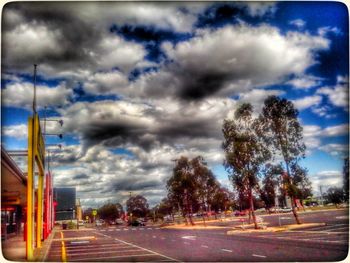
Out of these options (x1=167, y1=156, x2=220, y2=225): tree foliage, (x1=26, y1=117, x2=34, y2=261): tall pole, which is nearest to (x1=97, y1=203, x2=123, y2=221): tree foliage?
(x1=167, y1=156, x2=220, y2=225): tree foliage

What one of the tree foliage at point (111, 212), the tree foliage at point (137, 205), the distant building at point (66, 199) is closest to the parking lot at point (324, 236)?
the distant building at point (66, 199)

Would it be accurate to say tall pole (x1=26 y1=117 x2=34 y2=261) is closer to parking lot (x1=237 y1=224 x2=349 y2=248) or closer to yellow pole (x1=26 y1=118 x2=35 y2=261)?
yellow pole (x1=26 y1=118 x2=35 y2=261)

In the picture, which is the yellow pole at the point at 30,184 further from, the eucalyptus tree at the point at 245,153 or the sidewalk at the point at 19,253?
the eucalyptus tree at the point at 245,153

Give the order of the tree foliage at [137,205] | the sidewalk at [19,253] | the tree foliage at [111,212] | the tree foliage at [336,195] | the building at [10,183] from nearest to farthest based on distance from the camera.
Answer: the sidewalk at [19,253] → the building at [10,183] → the tree foliage at [336,195] → the tree foliage at [137,205] → the tree foliage at [111,212]

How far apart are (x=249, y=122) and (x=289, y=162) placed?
478cm

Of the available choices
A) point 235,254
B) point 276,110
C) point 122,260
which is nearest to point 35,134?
point 122,260

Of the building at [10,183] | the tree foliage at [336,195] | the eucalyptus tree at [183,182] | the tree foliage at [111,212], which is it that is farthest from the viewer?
the tree foliage at [111,212]

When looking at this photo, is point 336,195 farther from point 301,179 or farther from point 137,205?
point 137,205

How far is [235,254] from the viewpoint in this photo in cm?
1573

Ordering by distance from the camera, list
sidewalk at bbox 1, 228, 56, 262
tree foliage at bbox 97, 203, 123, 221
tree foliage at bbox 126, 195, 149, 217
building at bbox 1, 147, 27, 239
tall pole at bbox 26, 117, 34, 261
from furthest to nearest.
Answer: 1. tree foliage at bbox 97, 203, 123, 221
2. tree foliage at bbox 126, 195, 149, 217
3. building at bbox 1, 147, 27, 239
4. sidewalk at bbox 1, 228, 56, 262
5. tall pole at bbox 26, 117, 34, 261

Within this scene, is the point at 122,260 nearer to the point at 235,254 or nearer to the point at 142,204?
the point at 235,254

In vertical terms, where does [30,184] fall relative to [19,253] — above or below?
above

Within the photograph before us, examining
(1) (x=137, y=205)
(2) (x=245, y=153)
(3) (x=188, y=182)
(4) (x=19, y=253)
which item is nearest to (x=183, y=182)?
(3) (x=188, y=182)

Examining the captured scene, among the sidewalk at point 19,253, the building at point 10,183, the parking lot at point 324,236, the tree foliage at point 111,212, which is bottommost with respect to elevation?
the parking lot at point 324,236
